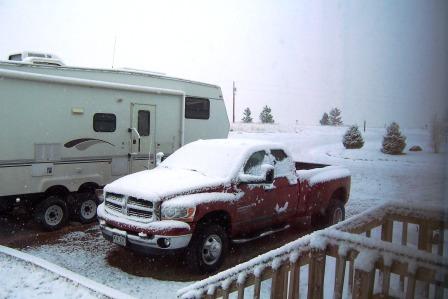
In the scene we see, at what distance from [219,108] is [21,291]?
731 centimetres

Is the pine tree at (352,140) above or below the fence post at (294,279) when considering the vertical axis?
above

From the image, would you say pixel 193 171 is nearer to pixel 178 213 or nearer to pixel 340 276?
pixel 178 213

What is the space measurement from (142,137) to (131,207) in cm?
357

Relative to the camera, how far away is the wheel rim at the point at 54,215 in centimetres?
759

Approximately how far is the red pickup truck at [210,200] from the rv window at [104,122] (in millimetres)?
1977

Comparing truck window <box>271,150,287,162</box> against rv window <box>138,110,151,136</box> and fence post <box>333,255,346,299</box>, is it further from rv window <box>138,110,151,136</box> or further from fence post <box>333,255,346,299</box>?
fence post <box>333,255,346,299</box>

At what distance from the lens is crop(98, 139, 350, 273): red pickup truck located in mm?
5410

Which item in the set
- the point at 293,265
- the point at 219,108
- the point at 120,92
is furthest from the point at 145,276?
the point at 219,108

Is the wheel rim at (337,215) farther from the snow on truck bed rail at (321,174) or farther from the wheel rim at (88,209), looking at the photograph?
the wheel rim at (88,209)

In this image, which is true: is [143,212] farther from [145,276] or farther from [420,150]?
[420,150]

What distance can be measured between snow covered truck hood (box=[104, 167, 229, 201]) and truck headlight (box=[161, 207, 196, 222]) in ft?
0.62

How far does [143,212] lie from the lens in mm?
5574

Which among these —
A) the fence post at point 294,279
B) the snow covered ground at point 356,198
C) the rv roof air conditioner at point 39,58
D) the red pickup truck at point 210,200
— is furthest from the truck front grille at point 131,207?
the rv roof air conditioner at point 39,58

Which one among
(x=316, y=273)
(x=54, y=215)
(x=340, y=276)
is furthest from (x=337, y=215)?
(x=54, y=215)
